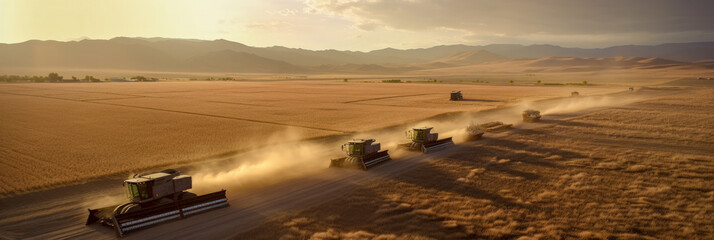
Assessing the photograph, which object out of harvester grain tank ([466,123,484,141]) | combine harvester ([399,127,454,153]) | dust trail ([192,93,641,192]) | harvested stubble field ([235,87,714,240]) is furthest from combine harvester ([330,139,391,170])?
harvester grain tank ([466,123,484,141])

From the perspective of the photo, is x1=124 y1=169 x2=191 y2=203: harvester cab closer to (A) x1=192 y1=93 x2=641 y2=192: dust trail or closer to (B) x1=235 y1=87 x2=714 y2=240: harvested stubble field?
(A) x1=192 y1=93 x2=641 y2=192: dust trail

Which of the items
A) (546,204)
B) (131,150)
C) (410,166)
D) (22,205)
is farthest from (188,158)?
(546,204)

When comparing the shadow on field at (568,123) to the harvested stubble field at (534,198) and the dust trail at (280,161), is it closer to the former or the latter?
the dust trail at (280,161)

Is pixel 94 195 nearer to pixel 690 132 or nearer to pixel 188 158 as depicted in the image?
pixel 188 158

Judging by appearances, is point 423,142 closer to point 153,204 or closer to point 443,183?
point 443,183

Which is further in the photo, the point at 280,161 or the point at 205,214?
the point at 280,161

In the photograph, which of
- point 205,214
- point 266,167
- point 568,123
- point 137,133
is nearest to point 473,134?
point 568,123
